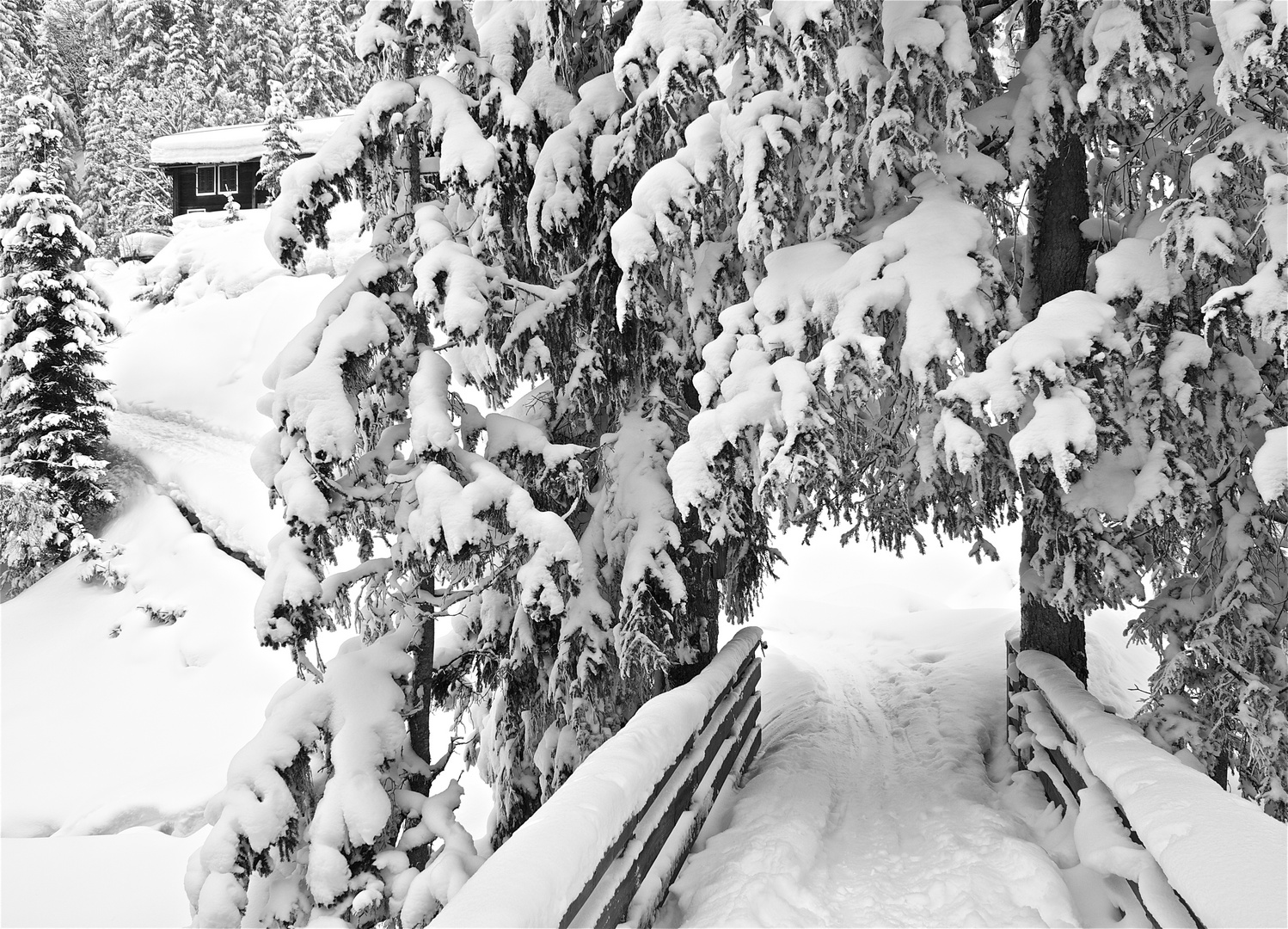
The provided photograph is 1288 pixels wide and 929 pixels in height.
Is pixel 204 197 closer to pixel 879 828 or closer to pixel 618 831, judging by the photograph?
pixel 879 828

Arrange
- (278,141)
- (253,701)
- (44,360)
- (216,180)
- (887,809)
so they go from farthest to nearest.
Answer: (216,180)
(278,141)
(44,360)
(253,701)
(887,809)

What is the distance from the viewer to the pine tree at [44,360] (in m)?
20.3

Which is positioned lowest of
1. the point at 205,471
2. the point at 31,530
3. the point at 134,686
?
the point at 134,686

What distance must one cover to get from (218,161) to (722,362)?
4353 cm

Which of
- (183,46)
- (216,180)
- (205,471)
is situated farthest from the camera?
(183,46)

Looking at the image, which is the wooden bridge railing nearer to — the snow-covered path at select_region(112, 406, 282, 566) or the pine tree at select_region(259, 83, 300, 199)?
the snow-covered path at select_region(112, 406, 282, 566)

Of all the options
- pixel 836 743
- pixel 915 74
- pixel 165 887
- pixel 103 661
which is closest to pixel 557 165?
pixel 915 74

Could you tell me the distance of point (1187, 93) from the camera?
512cm

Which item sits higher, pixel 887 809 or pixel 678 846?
pixel 678 846

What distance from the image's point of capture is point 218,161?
40.3 meters

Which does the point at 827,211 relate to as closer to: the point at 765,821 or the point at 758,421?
the point at 758,421

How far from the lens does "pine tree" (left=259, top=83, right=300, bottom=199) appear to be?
3697 cm

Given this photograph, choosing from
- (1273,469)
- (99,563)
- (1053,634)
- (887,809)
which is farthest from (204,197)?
(1273,469)

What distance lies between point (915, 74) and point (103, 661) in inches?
876
